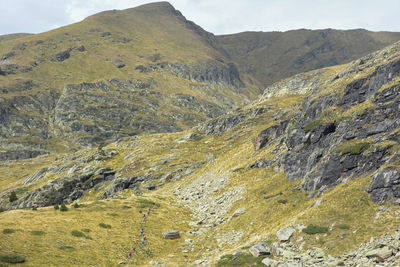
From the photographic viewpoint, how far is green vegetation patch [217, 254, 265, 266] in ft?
77.2

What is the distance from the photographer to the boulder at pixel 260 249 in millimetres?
24578

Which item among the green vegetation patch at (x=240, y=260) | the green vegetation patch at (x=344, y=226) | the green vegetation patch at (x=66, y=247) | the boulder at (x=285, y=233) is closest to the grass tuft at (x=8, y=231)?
the green vegetation patch at (x=66, y=247)

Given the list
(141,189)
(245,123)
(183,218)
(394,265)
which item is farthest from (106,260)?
(245,123)

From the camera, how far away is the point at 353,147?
32312 mm

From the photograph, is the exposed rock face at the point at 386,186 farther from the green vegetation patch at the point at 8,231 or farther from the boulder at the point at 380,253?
the green vegetation patch at the point at 8,231

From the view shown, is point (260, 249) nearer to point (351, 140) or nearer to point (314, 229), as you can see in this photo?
point (314, 229)

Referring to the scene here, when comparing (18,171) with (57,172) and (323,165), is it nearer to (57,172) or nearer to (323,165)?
(57,172)

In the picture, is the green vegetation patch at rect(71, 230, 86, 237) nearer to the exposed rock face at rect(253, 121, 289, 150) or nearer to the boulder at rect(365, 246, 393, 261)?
the boulder at rect(365, 246, 393, 261)

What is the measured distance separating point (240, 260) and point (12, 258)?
20377 millimetres

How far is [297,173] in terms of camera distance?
4091 cm

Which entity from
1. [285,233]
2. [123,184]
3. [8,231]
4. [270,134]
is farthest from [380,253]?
[123,184]

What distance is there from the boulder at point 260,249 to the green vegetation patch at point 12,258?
20986mm

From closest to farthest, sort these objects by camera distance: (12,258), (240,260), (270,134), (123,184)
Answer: (12,258) → (240,260) → (270,134) → (123,184)

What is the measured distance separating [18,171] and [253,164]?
16392 centimetres
